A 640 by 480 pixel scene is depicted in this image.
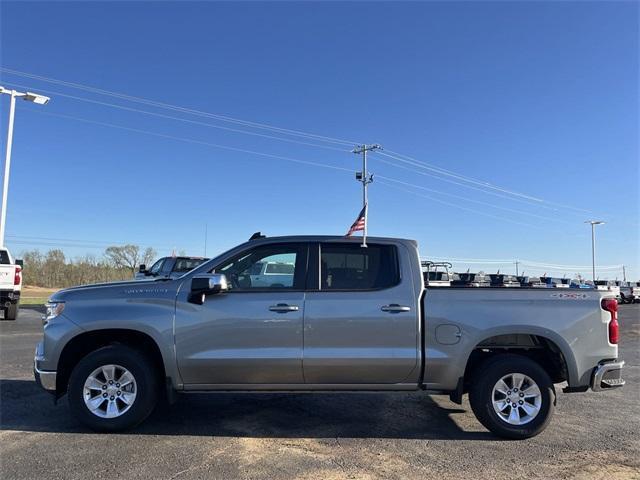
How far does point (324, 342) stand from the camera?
5273 mm

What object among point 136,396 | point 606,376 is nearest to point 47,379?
point 136,396

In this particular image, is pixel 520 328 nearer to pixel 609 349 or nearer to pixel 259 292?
pixel 609 349

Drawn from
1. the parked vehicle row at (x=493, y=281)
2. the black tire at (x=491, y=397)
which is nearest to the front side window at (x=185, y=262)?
the parked vehicle row at (x=493, y=281)

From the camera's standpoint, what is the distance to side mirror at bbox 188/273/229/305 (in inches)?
203

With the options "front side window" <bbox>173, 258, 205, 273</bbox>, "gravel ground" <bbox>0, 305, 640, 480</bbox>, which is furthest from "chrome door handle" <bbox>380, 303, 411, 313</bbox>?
"front side window" <bbox>173, 258, 205, 273</bbox>

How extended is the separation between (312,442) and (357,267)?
1.73m

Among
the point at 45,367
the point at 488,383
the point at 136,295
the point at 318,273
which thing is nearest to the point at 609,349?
the point at 488,383

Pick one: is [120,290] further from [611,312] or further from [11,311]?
[11,311]

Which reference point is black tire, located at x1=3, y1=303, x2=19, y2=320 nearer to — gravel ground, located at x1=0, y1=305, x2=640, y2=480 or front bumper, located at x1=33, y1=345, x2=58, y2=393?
gravel ground, located at x1=0, y1=305, x2=640, y2=480

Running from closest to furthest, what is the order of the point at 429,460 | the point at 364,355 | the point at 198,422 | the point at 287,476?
1. the point at 287,476
2. the point at 429,460
3. the point at 364,355
4. the point at 198,422

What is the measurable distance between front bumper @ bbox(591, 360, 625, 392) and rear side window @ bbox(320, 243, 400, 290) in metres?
2.11

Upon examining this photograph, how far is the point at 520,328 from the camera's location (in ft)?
17.4

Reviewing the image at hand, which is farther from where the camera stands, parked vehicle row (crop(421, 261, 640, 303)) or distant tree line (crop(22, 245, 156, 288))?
distant tree line (crop(22, 245, 156, 288))

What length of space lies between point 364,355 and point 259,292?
46.9 inches
